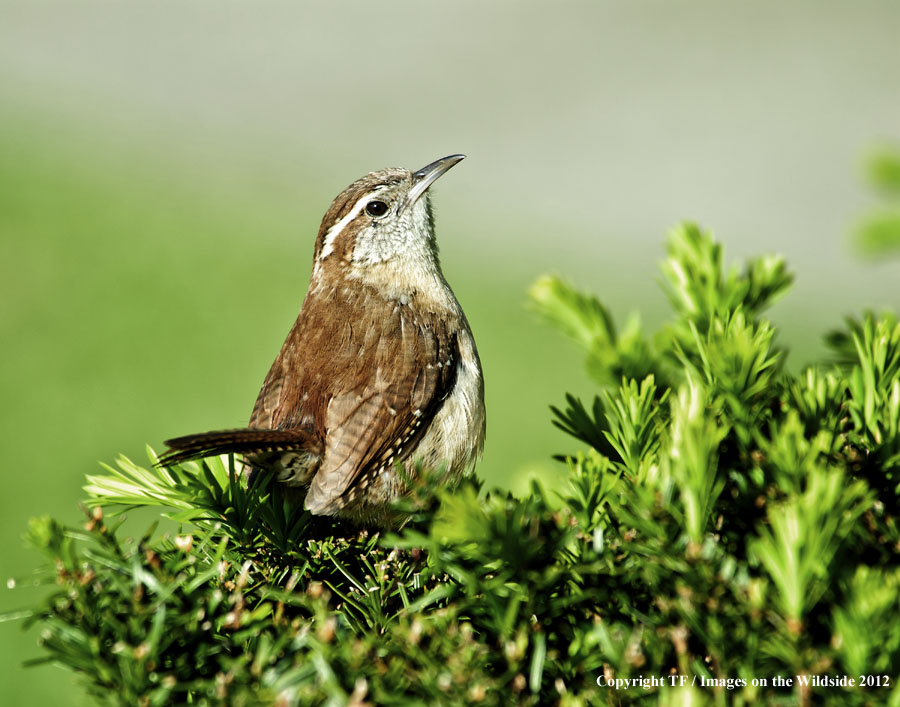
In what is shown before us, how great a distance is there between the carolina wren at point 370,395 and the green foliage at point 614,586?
823 millimetres

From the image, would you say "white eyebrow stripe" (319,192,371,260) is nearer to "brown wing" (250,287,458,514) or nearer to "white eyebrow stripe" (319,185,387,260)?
"white eyebrow stripe" (319,185,387,260)

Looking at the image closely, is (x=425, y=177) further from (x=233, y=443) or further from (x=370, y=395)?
(x=233, y=443)

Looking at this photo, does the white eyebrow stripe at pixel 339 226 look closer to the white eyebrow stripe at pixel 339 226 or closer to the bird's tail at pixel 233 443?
the white eyebrow stripe at pixel 339 226

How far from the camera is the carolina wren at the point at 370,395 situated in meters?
2.40

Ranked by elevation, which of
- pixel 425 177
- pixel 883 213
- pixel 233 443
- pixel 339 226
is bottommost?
pixel 233 443

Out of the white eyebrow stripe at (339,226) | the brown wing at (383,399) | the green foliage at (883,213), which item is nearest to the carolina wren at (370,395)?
the brown wing at (383,399)

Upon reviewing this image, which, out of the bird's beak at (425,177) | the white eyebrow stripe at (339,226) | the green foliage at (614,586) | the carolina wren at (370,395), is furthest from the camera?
the bird's beak at (425,177)

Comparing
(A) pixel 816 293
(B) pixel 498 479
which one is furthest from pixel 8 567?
(A) pixel 816 293

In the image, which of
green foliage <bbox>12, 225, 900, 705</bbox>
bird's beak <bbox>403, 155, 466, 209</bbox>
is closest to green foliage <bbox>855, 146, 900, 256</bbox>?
green foliage <bbox>12, 225, 900, 705</bbox>

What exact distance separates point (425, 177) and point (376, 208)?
306 mm

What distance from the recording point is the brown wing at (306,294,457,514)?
2.49 meters

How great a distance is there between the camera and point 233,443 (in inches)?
69.1

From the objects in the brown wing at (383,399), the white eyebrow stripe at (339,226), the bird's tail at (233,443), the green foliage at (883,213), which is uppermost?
the white eyebrow stripe at (339,226)

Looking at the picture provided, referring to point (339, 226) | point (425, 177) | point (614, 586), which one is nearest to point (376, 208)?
point (339, 226)
